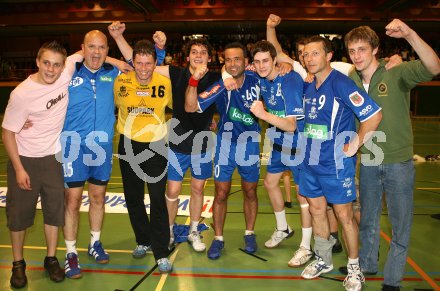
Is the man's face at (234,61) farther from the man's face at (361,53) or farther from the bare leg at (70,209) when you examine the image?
the bare leg at (70,209)

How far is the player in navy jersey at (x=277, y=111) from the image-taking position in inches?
167

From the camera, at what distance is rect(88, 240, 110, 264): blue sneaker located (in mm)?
4770

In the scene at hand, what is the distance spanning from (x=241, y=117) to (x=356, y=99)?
58.6 inches

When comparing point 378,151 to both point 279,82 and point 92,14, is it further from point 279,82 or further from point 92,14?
point 92,14

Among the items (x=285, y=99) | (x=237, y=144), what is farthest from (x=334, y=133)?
(x=237, y=144)

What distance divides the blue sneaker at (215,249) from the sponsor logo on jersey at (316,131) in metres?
1.78

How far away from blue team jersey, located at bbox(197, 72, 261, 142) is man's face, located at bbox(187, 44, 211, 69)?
1.33 feet

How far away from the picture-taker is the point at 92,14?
25.6m

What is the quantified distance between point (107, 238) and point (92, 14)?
22893 mm

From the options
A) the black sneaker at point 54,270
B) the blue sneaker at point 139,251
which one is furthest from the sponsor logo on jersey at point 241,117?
the black sneaker at point 54,270

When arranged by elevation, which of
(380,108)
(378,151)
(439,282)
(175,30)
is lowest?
(439,282)

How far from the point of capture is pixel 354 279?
4.10 metres

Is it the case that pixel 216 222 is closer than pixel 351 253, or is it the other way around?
pixel 351 253

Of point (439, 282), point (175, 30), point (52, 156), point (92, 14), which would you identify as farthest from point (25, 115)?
point (92, 14)
